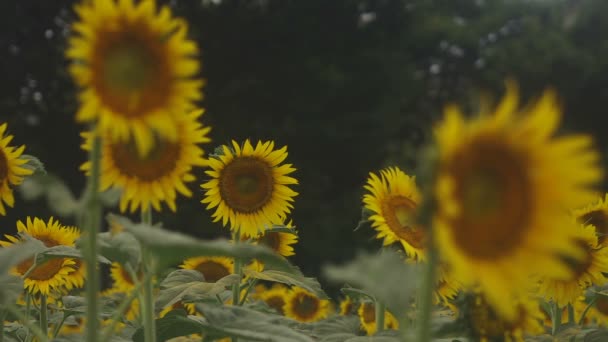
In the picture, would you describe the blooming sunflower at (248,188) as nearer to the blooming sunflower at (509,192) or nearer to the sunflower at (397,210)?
the sunflower at (397,210)

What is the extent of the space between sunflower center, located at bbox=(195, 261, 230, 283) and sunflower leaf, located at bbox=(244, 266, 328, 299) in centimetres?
93

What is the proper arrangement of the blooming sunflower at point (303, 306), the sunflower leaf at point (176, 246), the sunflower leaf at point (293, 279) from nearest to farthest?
1. the sunflower leaf at point (176, 246)
2. the sunflower leaf at point (293, 279)
3. the blooming sunflower at point (303, 306)

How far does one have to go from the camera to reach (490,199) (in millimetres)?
1287

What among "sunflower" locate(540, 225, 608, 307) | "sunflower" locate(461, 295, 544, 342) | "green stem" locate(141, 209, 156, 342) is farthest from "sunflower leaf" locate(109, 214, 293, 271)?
"sunflower" locate(540, 225, 608, 307)

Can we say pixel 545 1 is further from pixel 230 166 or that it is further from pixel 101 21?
pixel 101 21

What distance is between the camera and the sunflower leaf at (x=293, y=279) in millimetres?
2643

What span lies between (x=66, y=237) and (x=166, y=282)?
0.63 metres

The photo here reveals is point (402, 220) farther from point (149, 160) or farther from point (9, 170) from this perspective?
point (9, 170)

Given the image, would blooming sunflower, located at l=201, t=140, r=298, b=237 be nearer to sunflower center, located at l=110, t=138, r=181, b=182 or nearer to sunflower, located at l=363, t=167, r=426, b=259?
sunflower, located at l=363, t=167, r=426, b=259

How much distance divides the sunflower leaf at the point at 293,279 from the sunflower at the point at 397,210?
0.27m

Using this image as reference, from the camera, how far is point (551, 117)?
4.18 ft

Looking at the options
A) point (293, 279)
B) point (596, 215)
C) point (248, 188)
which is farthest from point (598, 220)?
point (248, 188)

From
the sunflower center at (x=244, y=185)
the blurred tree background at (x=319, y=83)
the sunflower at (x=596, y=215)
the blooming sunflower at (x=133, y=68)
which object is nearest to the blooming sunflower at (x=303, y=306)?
the sunflower center at (x=244, y=185)

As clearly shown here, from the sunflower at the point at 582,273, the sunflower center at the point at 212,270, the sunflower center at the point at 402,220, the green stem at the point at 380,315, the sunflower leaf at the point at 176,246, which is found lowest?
the sunflower leaf at the point at 176,246
